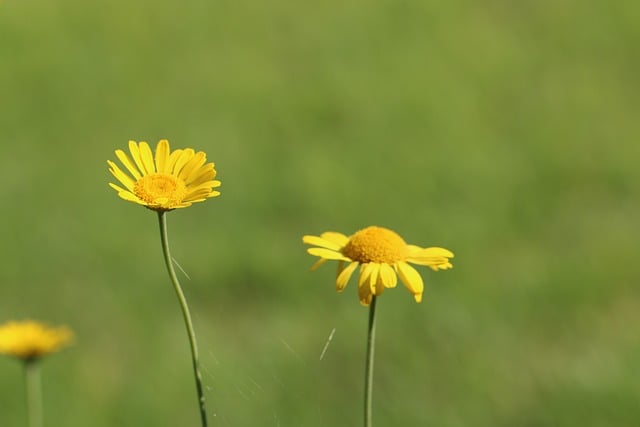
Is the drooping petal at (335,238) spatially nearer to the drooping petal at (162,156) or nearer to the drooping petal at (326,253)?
the drooping petal at (326,253)

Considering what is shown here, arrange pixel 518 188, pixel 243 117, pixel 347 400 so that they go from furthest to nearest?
1. pixel 243 117
2. pixel 518 188
3. pixel 347 400

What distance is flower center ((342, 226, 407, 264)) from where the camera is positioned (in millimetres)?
1175

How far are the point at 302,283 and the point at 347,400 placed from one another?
0.75m

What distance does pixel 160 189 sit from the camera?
1.00m

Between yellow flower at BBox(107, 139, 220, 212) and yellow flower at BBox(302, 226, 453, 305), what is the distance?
15 cm

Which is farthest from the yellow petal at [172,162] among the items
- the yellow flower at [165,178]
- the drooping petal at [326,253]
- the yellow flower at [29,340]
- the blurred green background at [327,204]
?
the blurred green background at [327,204]

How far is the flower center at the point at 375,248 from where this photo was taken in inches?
46.3

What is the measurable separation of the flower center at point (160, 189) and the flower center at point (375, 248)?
26 cm

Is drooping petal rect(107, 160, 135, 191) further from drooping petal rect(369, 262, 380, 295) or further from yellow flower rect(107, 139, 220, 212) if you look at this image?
drooping petal rect(369, 262, 380, 295)

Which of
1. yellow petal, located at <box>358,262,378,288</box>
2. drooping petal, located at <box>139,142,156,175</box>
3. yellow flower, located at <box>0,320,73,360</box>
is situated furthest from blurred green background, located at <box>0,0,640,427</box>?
Result: drooping petal, located at <box>139,142,156,175</box>

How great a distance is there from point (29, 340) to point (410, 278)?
29.2 inches

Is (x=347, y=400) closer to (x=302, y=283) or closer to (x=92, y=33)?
(x=302, y=283)

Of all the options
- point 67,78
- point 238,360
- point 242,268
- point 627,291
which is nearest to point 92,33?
point 67,78

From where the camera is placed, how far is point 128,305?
390 centimetres
